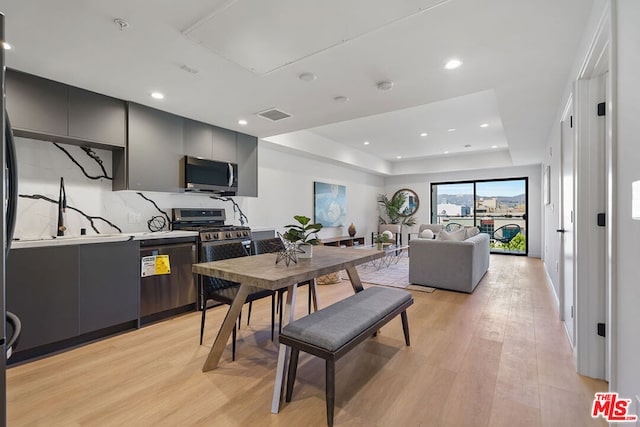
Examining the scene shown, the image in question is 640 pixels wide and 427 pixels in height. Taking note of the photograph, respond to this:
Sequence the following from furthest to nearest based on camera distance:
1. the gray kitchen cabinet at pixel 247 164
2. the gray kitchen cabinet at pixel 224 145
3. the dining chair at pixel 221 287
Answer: the gray kitchen cabinet at pixel 247 164 → the gray kitchen cabinet at pixel 224 145 → the dining chair at pixel 221 287

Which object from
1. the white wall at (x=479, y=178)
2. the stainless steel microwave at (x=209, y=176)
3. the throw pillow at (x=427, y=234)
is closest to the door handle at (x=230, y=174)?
the stainless steel microwave at (x=209, y=176)

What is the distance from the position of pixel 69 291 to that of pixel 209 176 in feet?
6.27

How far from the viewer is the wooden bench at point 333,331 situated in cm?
158

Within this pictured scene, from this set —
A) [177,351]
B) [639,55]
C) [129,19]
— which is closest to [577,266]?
[639,55]

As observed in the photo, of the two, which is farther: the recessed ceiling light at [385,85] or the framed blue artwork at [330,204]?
the framed blue artwork at [330,204]

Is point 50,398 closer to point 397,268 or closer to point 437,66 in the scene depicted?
point 437,66

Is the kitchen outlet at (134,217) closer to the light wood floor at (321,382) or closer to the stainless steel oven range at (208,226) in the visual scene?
the stainless steel oven range at (208,226)

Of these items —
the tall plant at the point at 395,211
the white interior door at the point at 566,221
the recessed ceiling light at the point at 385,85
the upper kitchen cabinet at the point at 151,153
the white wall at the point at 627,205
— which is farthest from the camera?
the tall plant at the point at 395,211

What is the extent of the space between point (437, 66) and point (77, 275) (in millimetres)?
3477

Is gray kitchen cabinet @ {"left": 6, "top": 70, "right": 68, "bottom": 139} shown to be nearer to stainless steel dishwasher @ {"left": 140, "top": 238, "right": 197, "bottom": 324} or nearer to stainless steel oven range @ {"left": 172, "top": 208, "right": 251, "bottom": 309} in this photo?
stainless steel dishwasher @ {"left": 140, "top": 238, "right": 197, "bottom": 324}

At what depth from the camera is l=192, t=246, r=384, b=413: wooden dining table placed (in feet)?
5.69

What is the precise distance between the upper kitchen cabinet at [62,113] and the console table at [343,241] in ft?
13.3

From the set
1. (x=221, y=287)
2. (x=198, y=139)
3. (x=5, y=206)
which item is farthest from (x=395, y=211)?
(x=5, y=206)

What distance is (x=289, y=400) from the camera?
5.87ft
